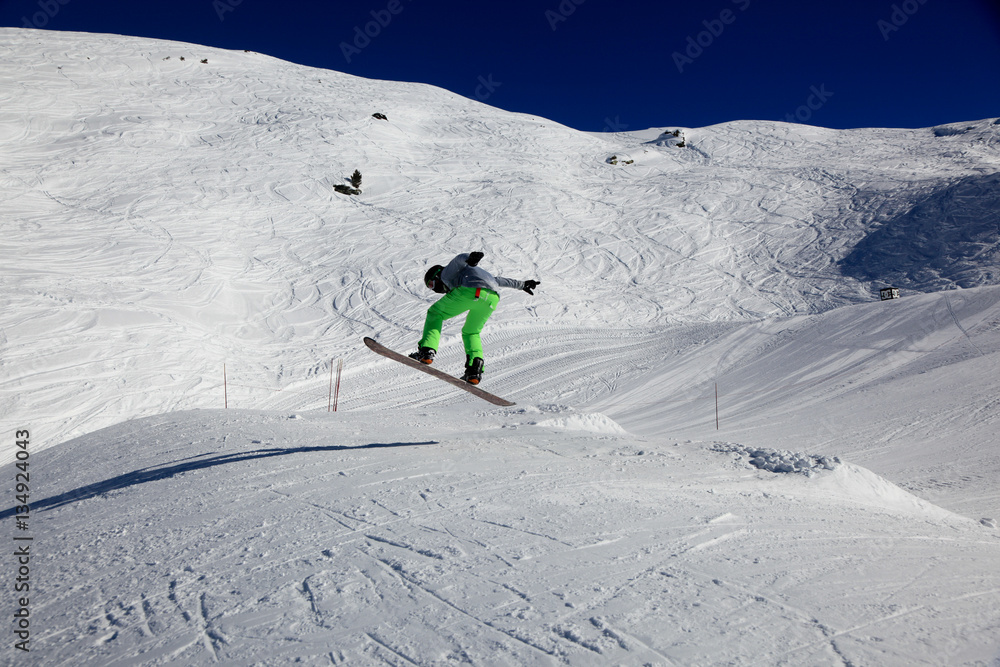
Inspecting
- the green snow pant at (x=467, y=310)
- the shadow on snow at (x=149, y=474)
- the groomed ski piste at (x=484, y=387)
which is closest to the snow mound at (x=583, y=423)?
the groomed ski piste at (x=484, y=387)

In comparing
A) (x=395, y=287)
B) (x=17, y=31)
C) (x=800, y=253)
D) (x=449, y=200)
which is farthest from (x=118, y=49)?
(x=800, y=253)

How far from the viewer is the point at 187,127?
29.4 m

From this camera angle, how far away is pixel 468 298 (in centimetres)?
620

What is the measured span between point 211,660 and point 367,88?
43.8 meters

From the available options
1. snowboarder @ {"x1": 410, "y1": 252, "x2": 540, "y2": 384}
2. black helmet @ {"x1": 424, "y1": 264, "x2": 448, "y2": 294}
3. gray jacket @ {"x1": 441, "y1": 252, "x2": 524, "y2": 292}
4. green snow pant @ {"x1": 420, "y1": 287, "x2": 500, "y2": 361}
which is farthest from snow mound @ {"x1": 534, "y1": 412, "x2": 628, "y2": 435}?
black helmet @ {"x1": 424, "y1": 264, "x2": 448, "y2": 294}

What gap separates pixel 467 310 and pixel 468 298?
0.91 feet

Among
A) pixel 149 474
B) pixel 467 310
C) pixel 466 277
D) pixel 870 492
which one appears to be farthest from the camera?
pixel 467 310

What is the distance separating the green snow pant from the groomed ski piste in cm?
113

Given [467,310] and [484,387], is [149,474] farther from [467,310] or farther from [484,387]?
[484,387]

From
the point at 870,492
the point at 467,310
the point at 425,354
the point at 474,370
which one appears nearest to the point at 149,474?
the point at 425,354

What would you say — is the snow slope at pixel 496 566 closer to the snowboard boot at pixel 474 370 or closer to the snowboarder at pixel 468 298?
the snowboard boot at pixel 474 370

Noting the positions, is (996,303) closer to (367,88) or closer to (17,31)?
(367,88)

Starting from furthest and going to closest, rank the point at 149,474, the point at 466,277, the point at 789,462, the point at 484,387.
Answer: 1. the point at 484,387
2. the point at 466,277
3. the point at 789,462
4. the point at 149,474

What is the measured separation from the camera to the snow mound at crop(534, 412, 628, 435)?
299 inches
